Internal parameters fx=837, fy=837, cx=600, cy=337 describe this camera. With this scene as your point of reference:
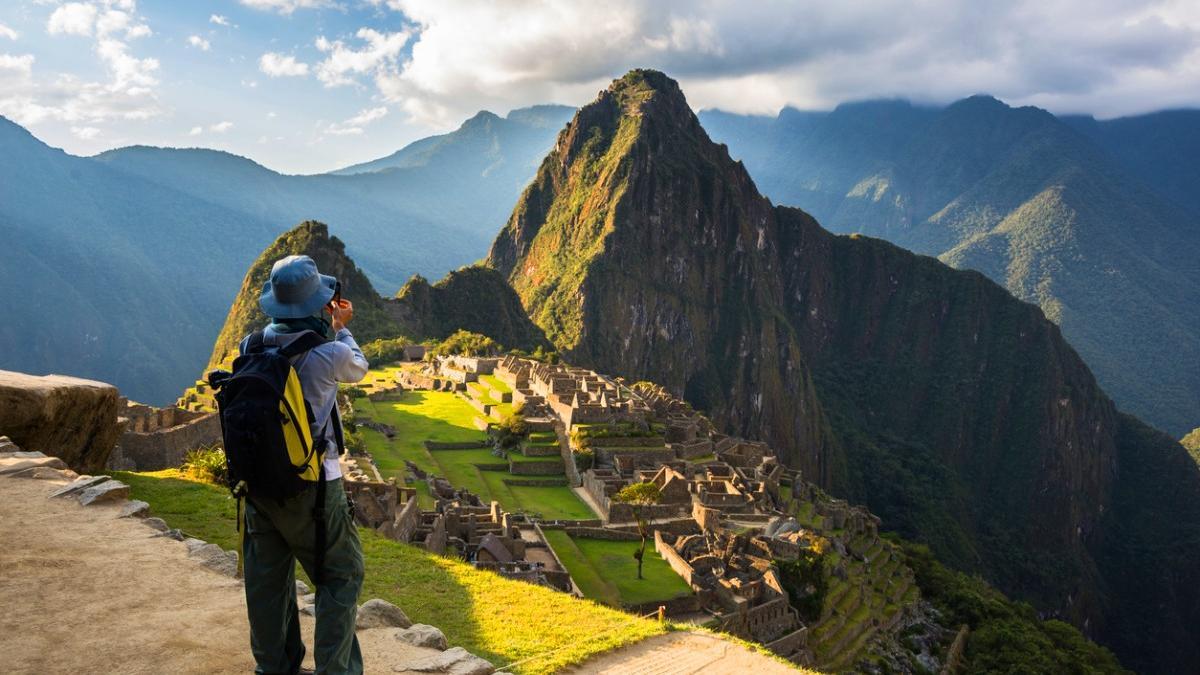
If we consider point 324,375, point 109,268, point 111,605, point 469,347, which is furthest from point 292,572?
point 109,268

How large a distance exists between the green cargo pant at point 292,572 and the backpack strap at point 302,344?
83 centimetres

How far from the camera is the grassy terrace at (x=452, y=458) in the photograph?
31328mm

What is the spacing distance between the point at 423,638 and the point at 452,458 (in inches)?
1206

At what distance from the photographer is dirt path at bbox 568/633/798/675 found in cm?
755

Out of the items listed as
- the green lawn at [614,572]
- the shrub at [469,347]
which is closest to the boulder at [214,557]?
the green lawn at [614,572]

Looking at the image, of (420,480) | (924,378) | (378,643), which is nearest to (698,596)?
(420,480)

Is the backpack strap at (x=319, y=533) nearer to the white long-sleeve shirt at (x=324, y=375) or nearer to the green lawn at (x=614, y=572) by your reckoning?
the white long-sleeve shirt at (x=324, y=375)

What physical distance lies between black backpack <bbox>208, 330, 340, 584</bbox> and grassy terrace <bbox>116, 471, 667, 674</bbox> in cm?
302

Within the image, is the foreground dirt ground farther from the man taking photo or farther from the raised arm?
the raised arm

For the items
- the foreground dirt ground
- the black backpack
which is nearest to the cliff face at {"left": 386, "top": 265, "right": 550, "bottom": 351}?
the foreground dirt ground

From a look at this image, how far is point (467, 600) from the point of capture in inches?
361

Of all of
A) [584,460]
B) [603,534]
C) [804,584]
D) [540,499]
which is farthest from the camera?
[584,460]

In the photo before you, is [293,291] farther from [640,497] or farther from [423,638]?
[640,497]

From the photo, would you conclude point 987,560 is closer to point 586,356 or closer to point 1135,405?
point 586,356
